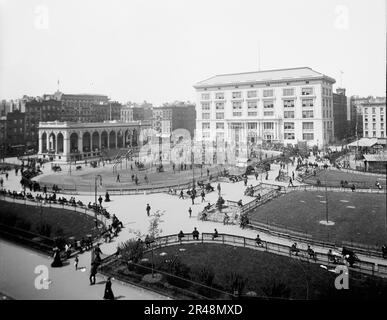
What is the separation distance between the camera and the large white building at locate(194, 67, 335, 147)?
298 ft

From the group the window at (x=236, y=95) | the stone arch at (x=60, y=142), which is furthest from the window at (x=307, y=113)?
the stone arch at (x=60, y=142)

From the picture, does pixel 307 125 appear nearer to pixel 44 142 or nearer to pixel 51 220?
pixel 44 142

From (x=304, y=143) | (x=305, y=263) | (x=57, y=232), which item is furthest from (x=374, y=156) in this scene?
(x=57, y=232)

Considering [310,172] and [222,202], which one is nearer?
[222,202]

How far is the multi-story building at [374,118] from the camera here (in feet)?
292

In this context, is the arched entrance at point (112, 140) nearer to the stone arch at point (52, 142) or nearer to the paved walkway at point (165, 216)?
the stone arch at point (52, 142)

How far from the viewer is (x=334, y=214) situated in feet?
109

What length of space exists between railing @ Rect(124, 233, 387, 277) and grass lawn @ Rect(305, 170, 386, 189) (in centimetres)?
2055

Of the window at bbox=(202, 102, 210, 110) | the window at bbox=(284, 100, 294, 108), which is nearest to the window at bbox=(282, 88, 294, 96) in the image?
the window at bbox=(284, 100, 294, 108)

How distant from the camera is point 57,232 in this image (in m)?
27.4

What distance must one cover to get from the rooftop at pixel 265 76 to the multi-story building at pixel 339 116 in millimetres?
12626

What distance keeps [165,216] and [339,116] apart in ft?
302
